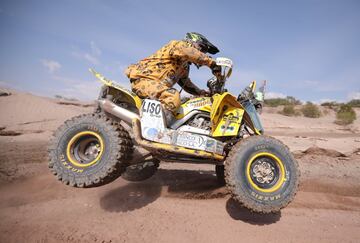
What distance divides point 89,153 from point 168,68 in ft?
5.62

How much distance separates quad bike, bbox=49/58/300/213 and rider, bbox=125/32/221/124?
5.3 inches

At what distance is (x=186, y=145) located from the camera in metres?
3.22

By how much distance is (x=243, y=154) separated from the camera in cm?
313

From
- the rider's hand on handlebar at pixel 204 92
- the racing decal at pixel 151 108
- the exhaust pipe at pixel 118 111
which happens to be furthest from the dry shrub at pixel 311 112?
the exhaust pipe at pixel 118 111

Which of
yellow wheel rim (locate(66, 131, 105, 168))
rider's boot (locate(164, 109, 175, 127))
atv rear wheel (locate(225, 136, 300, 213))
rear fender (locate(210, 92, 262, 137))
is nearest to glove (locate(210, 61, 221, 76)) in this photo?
rear fender (locate(210, 92, 262, 137))

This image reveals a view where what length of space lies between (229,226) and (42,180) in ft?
13.3

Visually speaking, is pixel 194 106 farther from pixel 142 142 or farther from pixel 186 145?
pixel 142 142

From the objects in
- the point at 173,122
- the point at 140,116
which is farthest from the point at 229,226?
the point at 140,116

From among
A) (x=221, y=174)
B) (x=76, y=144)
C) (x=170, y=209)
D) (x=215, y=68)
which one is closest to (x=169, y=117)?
(x=215, y=68)

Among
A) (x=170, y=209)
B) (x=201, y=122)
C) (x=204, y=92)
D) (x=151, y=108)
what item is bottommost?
(x=170, y=209)

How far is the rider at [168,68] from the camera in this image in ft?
11.0

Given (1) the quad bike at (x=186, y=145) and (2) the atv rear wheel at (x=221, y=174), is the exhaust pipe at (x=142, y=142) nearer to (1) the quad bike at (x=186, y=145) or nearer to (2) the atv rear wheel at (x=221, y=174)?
(1) the quad bike at (x=186, y=145)

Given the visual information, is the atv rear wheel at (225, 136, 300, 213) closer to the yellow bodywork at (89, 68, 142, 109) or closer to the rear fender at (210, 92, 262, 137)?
the rear fender at (210, 92, 262, 137)

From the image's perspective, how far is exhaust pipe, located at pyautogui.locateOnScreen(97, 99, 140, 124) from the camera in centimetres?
342
